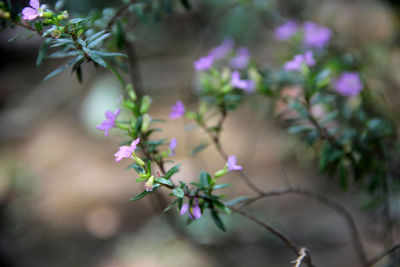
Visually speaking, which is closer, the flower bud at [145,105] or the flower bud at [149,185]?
the flower bud at [149,185]


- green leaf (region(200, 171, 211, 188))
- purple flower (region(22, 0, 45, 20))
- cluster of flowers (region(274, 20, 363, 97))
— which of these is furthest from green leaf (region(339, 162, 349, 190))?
purple flower (region(22, 0, 45, 20))

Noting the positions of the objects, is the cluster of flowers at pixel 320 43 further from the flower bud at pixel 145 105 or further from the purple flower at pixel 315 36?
the flower bud at pixel 145 105

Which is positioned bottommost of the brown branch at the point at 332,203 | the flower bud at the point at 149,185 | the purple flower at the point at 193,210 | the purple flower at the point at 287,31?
the brown branch at the point at 332,203

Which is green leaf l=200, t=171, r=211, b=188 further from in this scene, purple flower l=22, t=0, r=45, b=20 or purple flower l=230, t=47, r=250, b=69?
purple flower l=230, t=47, r=250, b=69

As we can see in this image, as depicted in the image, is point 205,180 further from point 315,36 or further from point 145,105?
point 315,36

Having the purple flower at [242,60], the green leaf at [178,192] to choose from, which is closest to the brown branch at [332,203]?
the green leaf at [178,192]

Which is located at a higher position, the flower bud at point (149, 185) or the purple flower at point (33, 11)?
the purple flower at point (33, 11)

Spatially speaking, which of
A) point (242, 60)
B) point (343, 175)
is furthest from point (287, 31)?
point (343, 175)
